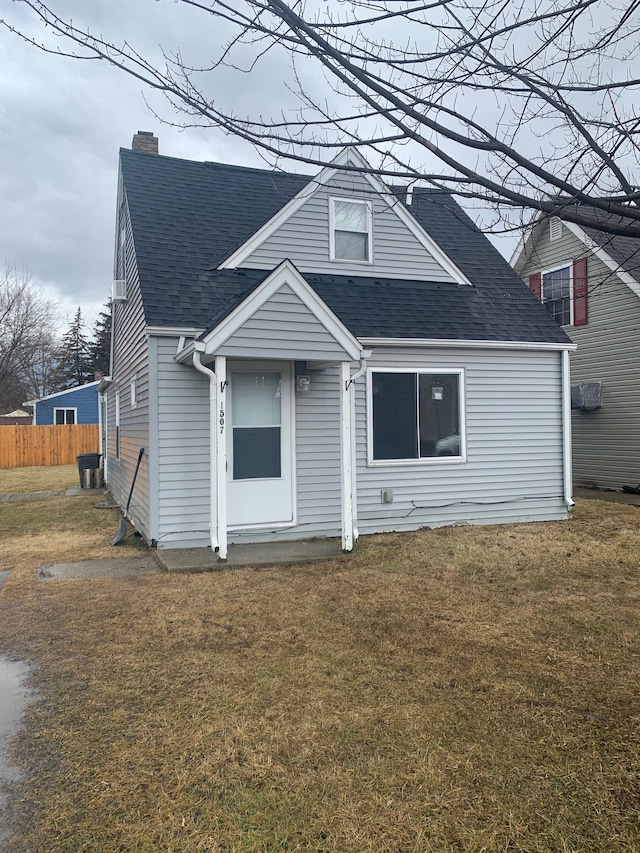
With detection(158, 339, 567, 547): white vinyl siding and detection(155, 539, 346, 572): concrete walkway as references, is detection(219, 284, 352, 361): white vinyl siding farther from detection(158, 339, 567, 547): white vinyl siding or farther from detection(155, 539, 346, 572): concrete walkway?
detection(155, 539, 346, 572): concrete walkway

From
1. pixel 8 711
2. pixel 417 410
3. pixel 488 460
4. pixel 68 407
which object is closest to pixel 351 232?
pixel 417 410

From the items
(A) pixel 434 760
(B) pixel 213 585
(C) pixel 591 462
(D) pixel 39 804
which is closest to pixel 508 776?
(A) pixel 434 760

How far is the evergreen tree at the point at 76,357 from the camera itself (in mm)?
46987

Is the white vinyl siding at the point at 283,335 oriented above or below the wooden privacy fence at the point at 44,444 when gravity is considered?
above

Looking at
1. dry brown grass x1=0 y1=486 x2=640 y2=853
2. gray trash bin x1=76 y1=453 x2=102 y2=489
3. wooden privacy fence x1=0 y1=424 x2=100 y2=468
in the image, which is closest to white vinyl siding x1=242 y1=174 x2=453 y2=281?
dry brown grass x1=0 y1=486 x2=640 y2=853

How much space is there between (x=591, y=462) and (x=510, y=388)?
534cm

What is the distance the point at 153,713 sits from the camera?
3375 millimetres

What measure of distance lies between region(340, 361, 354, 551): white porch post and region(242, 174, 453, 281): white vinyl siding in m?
2.44

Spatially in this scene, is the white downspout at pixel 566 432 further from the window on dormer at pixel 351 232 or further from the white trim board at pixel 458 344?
the window on dormer at pixel 351 232

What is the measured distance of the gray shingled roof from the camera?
802cm

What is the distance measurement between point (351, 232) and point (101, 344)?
140ft

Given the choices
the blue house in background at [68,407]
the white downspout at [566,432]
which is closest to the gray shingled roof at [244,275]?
the white downspout at [566,432]

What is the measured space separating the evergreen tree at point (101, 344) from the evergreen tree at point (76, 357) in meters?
0.85

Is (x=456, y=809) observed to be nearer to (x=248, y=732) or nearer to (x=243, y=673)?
(x=248, y=732)
